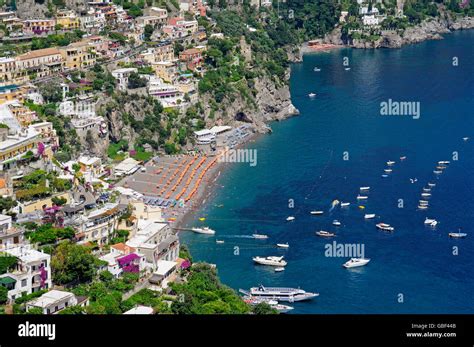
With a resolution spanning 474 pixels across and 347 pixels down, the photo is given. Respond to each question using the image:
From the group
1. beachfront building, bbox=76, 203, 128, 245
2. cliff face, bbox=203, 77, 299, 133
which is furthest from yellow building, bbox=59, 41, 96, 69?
beachfront building, bbox=76, 203, 128, 245

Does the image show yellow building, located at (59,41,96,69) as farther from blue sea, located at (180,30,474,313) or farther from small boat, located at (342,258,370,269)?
small boat, located at (342,258,370,269)

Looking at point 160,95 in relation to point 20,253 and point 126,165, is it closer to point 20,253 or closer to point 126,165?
point 126,165

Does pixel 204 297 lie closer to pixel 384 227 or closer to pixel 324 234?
pixel 324 234

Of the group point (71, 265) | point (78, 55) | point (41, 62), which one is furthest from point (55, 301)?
point (78, 55)
